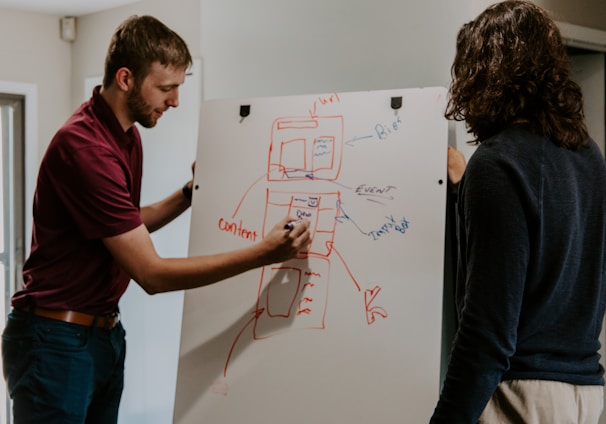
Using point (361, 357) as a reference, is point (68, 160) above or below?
above

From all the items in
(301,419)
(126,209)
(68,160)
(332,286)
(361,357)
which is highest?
(68,160)

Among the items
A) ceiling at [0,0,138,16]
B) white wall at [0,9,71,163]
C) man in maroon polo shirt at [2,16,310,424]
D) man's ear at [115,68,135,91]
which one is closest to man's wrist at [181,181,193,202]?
man in maroon polo shirt at [2,16,310,424]

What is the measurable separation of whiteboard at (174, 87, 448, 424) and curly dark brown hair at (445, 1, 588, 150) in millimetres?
467

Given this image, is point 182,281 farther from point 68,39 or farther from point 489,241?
point 68,39

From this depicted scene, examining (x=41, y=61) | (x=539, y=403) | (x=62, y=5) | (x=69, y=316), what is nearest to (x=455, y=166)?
(x=539, y=403)

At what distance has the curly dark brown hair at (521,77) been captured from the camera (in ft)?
4.15

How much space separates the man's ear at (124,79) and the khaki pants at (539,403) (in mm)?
1184

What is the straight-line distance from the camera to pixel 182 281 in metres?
1.78

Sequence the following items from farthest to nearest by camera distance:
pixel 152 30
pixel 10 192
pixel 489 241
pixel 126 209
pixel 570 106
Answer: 1. pixel 10 192
2. pixel 152 30
3. pixel 126 209
4. pixel 570 106
5. pixel 489 241

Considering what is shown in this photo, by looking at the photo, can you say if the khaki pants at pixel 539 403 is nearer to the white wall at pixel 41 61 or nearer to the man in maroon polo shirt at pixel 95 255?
the man in maroon polo shirt at pixel 95 255

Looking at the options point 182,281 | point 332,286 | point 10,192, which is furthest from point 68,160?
point 10,192

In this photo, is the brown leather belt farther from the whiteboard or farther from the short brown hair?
the short brown hair

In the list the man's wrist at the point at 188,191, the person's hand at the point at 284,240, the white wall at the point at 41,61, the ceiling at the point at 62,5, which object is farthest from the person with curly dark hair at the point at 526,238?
the white wall at the point at 41,61

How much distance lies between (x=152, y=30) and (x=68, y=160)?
409 millimetres
